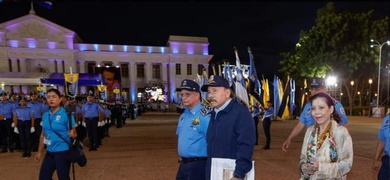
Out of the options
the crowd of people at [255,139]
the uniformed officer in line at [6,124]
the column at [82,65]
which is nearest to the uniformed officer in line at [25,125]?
the uniformed officer in line at [6,124]

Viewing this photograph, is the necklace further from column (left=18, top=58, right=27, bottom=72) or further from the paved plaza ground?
column (left=18, top=58, right=27, bottom=72)

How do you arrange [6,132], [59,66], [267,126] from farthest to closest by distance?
[59,66] < [6,132] < [267,126]

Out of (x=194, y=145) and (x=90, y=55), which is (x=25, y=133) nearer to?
(x=194, y=145)

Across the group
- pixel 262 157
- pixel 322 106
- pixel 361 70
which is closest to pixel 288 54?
pixel 361 70

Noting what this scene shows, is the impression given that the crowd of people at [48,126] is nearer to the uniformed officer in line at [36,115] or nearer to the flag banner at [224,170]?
the uniformed officer in line at [36,115]

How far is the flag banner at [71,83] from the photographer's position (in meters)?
11.7

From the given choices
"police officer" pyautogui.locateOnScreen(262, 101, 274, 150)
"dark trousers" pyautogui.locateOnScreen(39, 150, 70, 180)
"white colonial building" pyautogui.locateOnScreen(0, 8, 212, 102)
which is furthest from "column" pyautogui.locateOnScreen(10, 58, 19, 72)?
"dark trousers" pyautogui.locateOnScreen(39, 150, 70, 180)

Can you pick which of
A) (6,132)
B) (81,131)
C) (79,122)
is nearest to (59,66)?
(81,131)

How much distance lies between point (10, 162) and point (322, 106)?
8415mm

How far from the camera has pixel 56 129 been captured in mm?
4402

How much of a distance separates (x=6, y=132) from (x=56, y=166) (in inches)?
296

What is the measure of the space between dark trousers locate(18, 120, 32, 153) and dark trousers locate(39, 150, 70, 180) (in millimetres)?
5441

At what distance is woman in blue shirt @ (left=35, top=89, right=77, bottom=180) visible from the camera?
14.1 ft

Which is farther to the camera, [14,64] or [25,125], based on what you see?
[14,64]
